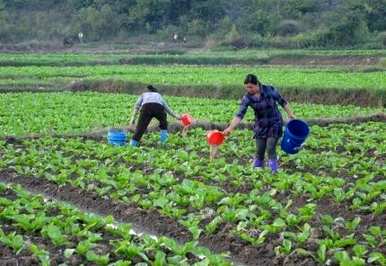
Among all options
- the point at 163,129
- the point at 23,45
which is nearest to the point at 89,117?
the point at 163,129

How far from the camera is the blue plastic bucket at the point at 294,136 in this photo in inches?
534

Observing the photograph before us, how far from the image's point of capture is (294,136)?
44.3 ft

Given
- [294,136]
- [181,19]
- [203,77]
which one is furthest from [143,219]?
[181,19]

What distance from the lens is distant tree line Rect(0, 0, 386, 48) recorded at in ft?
237

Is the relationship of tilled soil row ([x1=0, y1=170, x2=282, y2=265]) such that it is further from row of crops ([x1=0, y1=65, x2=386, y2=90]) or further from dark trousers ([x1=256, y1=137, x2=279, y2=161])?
row of crops ([x1=0, y1=65, x2=386, y2=90])

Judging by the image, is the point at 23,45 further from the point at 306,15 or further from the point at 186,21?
the point at 306,15

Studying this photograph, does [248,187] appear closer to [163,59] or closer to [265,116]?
[265,116]

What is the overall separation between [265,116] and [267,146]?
0.51 m

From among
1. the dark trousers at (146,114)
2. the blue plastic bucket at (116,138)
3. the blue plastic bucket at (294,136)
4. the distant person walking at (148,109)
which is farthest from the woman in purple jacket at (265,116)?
the blue plastic bucket at (116,138)

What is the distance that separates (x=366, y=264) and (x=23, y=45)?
66.2m

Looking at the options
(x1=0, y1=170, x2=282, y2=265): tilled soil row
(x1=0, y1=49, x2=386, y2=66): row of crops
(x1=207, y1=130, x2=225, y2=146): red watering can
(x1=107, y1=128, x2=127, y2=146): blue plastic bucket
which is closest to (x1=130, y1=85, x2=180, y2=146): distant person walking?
(x1=107, y1=128, x2=127, y2=146): blue plastic bucket

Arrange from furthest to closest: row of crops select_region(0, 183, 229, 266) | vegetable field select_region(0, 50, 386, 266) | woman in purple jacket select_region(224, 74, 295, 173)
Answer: woman in purple jacket select_region(224, 74, 295, 173) → vegetable field select_region(0, 50, 386, 266) → row of crops select_region(0, 183, 229, 266)

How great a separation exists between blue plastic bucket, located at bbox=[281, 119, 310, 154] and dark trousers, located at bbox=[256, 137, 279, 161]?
12.8 inches

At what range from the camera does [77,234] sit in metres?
8.80
